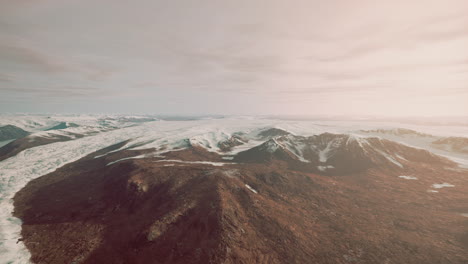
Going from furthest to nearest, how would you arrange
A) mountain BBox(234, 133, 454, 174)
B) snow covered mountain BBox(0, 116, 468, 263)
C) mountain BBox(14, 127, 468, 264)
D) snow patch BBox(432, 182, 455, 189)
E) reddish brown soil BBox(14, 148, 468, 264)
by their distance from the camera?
mountain BBox(234, 133, 454, 174) → snow patch BBox(432, 182, 455, 189) → snow covered mountain BBox(0, 116, 468, 263) → mountain BBox(14, 127, 468, 264) → reddish brown soil BBox(14, 148, 468, 264)

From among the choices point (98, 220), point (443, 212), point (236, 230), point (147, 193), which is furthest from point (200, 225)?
point (443, 212)

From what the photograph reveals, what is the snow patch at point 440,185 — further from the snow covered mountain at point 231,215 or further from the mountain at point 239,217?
the mountain at point 239,217

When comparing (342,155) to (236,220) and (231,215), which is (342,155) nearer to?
(236,220)

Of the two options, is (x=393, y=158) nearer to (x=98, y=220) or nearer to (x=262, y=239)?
(x=262, y=239)

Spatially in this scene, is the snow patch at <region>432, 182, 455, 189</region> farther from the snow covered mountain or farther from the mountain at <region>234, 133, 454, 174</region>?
the mountain at <region>234, 133, 454, 174</region>

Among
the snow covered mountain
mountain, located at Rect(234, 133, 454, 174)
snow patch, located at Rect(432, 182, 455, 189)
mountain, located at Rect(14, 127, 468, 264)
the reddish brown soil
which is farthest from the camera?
mountain, located at Rect(234, 133, 454, 174)

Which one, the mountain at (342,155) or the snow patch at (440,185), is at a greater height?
the mountain at (342,155)

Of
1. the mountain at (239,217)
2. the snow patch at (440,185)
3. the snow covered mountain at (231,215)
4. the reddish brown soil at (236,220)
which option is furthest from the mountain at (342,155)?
the reddish brown soil at (236,220)

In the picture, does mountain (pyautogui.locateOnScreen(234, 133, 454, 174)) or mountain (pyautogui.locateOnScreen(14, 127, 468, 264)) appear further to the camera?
mountain (pyautogui.locateOnScreen(234, 133, 454, 174))

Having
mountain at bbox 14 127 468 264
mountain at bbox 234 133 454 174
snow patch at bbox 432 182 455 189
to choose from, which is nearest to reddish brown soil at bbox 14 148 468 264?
mountain at bbox 14 127 468 264
